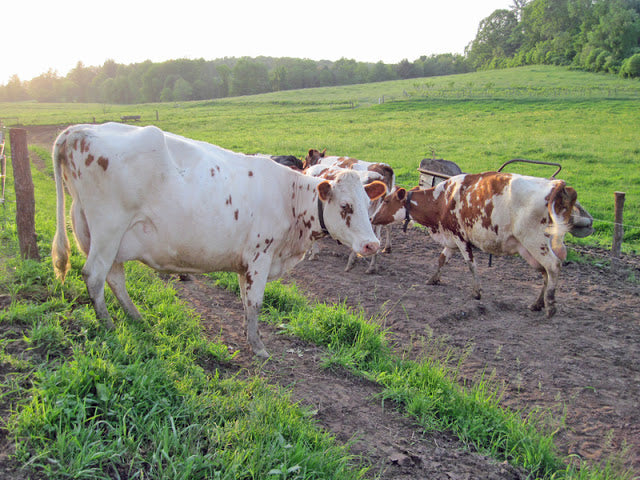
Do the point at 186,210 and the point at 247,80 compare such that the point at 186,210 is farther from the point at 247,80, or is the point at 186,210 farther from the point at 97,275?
the point at 247,80

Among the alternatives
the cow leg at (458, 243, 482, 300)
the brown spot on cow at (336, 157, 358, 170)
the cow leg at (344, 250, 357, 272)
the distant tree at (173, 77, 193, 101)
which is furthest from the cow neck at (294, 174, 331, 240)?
the distant tree at (173, 77, 193, 101)

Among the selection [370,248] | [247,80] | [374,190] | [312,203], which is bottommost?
[370,248]

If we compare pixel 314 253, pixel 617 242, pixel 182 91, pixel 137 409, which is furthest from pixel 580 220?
pixel 182 91

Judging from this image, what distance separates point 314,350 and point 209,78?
101532 millimetres

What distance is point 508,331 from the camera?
6.27m

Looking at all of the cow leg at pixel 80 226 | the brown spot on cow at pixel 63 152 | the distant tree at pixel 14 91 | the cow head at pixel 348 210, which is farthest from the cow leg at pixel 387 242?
the distant tree at pixel 14 91

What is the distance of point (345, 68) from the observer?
9950 centimetres

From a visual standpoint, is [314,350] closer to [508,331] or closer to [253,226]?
[253,226]

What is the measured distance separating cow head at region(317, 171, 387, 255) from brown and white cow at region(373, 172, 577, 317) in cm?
289

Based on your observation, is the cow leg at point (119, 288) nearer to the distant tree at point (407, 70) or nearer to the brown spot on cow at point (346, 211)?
the brown spot on cow at point (346, 211)

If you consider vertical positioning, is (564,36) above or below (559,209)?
above

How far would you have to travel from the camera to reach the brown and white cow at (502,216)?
6.66 meters

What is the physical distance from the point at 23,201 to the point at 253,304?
10.8ft

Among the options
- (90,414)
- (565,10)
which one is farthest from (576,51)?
(90,414)
